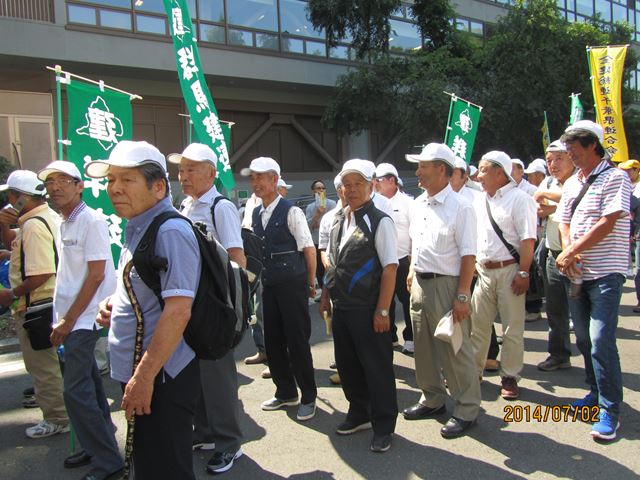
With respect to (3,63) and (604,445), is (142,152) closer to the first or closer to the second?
(604,445)

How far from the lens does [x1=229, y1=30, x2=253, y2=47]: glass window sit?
1719 centimetres

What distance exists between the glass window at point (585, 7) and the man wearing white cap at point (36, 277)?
27919 millimetres

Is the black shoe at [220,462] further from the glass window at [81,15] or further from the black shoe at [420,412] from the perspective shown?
the glass window at [81,15]

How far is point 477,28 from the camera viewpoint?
23.3 meters

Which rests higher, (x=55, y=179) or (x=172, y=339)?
(x=55, y=179)

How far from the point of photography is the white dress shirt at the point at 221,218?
138 inches

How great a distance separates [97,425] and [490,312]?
10.3 feet

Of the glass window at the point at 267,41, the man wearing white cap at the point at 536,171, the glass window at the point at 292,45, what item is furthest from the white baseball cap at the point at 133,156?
the glass window at the point at 292,45

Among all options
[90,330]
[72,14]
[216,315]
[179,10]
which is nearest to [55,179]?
[90,330]

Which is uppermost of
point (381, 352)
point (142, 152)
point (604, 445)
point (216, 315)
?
point (142, 152)

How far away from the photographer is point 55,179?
11.4ft

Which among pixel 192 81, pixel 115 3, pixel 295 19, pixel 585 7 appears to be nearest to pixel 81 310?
pixel 192 81

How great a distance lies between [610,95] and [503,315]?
600cm
